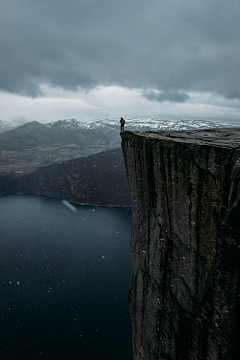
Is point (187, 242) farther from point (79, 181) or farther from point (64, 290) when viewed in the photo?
point (79, 181)

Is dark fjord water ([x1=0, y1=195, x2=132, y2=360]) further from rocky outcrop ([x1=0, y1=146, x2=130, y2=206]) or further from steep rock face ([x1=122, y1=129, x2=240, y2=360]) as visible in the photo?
rocky outcrop ([x1=0, y1=146, x2=130, y2=206])

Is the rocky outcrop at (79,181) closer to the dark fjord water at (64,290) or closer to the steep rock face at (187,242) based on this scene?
the dark fjord water at (64,290)

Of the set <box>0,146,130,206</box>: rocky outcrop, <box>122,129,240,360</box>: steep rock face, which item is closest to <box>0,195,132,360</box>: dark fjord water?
<box>122,129,240,360</box>: steep rock face

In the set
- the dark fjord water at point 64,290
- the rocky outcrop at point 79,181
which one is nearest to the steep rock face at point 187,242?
the dark fjord water at point 64,290

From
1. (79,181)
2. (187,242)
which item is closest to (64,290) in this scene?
(187,242)

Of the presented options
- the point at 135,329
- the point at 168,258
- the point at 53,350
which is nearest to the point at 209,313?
the point at 168,258

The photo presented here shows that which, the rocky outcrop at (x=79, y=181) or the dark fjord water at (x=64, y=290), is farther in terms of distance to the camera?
the rocky outcrop at (x=79, y=181)

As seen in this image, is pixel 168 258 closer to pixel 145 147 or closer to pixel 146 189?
pixel 146 189

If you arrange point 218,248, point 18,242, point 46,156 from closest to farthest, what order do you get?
1. point 218,248
2. point 18,242
3. point 46,156
